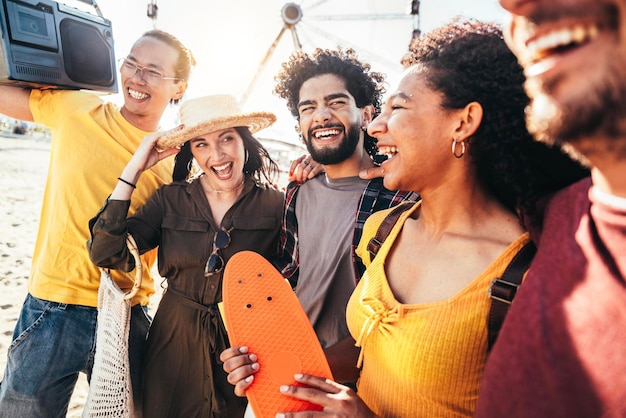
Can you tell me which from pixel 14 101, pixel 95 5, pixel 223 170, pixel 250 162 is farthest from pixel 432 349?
pixel 95 5

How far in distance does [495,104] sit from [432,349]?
663 mm

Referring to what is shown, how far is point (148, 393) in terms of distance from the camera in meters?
1.72

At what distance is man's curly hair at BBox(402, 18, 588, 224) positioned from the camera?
869 mm

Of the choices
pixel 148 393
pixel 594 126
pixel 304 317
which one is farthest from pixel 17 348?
pixel 594 126

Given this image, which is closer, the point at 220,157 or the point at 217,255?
the point at 217,255

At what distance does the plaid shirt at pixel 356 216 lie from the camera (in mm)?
1596

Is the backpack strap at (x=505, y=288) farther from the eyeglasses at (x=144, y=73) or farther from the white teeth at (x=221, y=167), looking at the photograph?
the eyeglasses at (x=144, y=73)

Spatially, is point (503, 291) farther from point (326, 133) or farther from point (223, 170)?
point (223, 170)

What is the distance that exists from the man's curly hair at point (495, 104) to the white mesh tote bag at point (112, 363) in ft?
4.76

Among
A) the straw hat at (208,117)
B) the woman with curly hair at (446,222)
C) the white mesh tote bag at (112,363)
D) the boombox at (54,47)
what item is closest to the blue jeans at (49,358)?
the white mesh tote bag at (112,363)

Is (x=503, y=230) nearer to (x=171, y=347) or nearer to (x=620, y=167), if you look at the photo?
(x=620, y=167)

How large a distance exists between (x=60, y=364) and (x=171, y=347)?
47cm

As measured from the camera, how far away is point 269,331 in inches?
47.2

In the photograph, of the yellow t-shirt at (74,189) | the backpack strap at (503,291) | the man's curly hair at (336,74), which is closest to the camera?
the backpack strap at (503,291)
